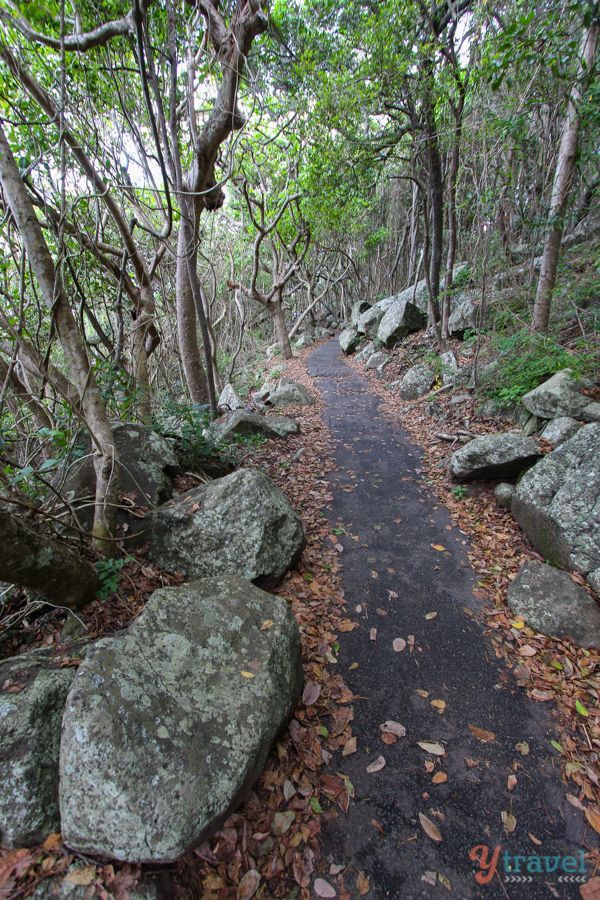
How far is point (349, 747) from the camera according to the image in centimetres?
249

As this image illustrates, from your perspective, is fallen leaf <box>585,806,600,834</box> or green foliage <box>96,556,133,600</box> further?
green foliage <box>96,556,133,600</box>

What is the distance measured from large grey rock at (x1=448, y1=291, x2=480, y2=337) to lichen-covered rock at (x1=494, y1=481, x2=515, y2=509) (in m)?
4.64

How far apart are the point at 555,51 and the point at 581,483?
15.9ft

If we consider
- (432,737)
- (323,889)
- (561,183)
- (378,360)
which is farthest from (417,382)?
(323,889)

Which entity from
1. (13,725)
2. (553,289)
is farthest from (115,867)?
(553,289)

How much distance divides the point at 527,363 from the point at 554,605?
3.76m

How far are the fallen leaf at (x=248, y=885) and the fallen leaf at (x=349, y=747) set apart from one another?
2.60ft

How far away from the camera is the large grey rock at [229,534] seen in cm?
353

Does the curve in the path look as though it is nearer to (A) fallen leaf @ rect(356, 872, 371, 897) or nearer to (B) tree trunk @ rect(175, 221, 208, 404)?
(A) fallen leaf @ rect(356, 872, 371, 897)

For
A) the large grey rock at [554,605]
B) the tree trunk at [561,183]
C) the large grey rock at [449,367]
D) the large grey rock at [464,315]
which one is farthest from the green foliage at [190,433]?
the large grey rock at [464,315]

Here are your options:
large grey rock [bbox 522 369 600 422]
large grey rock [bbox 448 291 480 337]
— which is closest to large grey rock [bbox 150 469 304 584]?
large grey rock [bbox 522 369 600 422]

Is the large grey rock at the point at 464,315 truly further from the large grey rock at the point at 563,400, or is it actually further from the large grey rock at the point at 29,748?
the large grey rock at the point at 29,748

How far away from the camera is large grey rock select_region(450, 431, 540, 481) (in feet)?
14.7

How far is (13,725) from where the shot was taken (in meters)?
1.85
